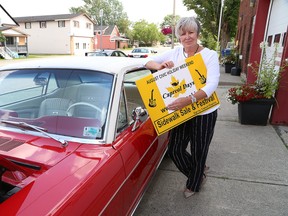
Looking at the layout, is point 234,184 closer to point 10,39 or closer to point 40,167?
point 40,167

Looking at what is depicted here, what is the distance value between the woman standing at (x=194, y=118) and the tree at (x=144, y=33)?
7092 centimetres

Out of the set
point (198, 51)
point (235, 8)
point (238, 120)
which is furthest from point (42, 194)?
point (235, 8)

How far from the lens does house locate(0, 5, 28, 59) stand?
91.0 ft

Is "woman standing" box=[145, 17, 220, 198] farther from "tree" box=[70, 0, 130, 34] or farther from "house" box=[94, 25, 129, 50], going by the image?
"tree" box=[70, 0, 130, 34]

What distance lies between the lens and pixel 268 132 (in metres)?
4.82

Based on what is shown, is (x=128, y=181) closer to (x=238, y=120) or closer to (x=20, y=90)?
(x=20, y=90)

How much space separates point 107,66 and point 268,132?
3768 mm

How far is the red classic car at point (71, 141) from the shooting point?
1377 millimetres

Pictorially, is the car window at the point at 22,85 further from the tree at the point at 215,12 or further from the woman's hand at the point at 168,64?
the tree at the point at 215,12

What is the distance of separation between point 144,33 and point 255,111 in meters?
69.1

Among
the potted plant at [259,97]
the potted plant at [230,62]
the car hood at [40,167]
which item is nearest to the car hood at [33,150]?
the car hood at [40,167]

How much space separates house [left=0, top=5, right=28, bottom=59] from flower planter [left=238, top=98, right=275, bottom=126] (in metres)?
27.3

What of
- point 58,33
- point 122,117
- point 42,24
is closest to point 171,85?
point 122,117

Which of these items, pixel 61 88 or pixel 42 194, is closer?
pixel 42 194
